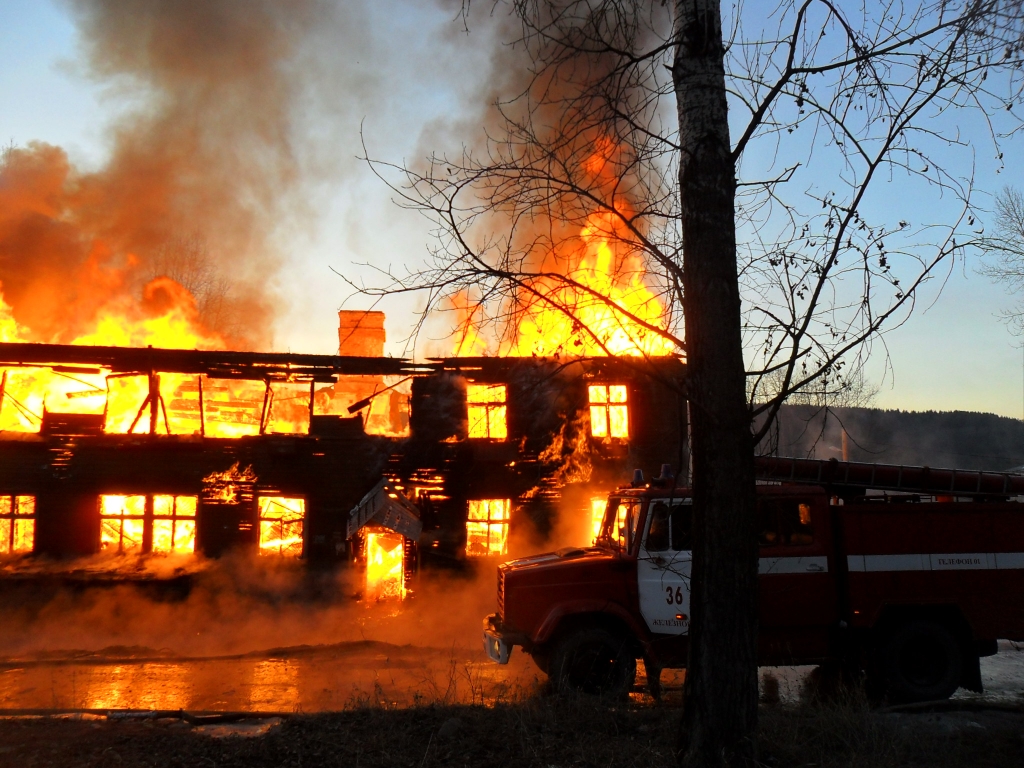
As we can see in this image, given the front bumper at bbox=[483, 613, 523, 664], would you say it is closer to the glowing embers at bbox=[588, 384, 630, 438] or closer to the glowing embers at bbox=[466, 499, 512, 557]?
the glowing embers at bbox=[466, 499, 512, 557]

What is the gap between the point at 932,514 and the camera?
8.17 m

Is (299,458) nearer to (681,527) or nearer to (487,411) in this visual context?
(487,411)

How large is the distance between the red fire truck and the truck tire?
0.02 meters

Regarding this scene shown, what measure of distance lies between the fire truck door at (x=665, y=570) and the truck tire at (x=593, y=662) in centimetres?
46

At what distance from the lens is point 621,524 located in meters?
8.56

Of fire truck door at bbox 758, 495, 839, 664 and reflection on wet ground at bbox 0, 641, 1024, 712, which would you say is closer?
fire truck door at bbox 758, 495, 839, 664

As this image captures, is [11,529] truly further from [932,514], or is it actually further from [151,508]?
[932,514]

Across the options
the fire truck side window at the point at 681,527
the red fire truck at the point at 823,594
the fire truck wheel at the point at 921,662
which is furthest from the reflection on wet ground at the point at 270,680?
the fire truck wheel at the point at 921,662

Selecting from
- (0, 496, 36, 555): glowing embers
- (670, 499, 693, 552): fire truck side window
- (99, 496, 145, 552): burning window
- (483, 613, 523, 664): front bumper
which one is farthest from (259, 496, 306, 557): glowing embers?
(670, 499, 693, 552): fire truck side window

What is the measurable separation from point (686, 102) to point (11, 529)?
1603cm

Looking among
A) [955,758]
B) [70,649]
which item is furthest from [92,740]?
[70,649]

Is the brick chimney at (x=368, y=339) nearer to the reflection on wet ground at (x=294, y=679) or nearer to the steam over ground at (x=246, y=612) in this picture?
the steam over ground at (x=246, y=612)

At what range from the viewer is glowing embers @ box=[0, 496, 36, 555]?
49.1 ft

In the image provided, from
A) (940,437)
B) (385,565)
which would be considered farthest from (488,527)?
(940,437)
